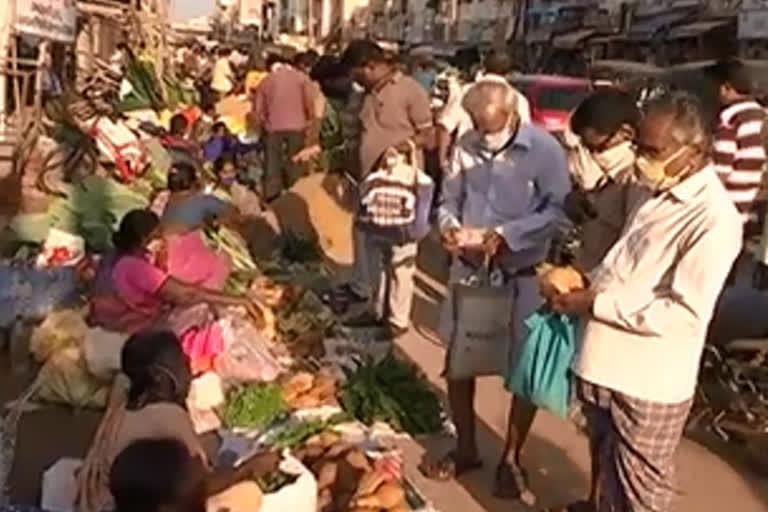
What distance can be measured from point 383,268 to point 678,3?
22363mm

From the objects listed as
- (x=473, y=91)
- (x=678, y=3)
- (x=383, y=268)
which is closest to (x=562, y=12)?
(x=678, y=3)

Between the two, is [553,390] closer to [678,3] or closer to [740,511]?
[740,511]

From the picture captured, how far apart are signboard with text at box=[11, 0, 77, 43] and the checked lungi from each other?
276 inches

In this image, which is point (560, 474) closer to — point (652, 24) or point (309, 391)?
point (309, 391)

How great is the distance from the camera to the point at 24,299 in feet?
25.0

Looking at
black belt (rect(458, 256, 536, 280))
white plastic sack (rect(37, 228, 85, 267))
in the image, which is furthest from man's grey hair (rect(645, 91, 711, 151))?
white plastic sack (rect(37, 228, 85, 267))

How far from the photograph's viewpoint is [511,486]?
5.32 metres

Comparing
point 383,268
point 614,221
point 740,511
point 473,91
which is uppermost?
point 473,91

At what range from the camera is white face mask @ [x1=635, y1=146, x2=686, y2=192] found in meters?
3.94

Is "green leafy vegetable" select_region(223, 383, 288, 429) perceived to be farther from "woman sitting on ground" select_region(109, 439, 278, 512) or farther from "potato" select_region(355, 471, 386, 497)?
"woman sitting on ground" select_region(109, 439, 278, 512)

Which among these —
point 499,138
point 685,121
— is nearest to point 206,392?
point 499,138

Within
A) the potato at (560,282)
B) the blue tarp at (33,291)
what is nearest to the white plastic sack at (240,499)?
the potato at (560,282)

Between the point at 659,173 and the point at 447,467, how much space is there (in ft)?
6.90

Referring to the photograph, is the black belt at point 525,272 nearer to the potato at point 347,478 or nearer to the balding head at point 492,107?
the balding head at point 492,107
